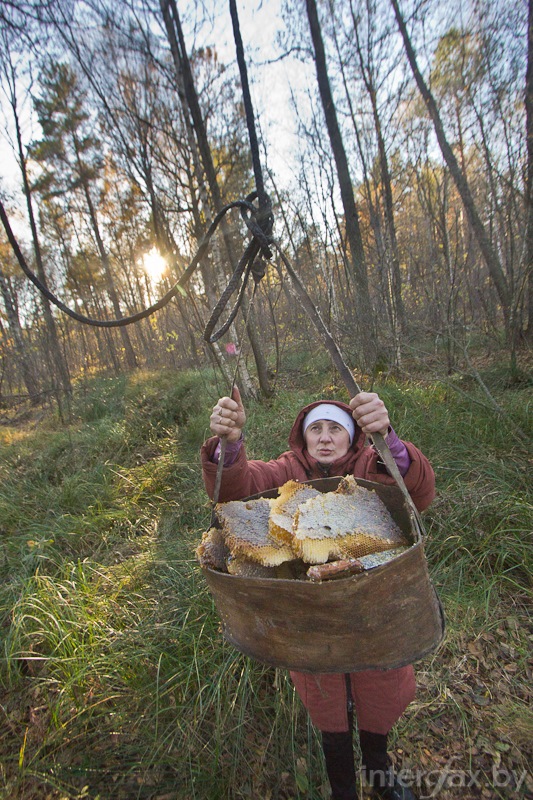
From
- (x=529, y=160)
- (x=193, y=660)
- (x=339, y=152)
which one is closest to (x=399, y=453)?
(x=193, y=660)

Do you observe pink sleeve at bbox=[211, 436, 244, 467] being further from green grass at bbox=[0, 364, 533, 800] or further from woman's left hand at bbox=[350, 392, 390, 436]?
green grass at bbox=[0, 364, 533, 800]

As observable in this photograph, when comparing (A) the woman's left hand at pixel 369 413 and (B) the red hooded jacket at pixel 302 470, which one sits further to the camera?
(B) the red hooded jacket at pixel 302 470

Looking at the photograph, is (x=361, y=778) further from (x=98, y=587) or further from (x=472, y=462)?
(x=472, y=462)

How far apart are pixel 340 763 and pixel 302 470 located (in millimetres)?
1158

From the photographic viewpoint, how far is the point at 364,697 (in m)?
1.32

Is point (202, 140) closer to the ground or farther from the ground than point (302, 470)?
farther from the ground

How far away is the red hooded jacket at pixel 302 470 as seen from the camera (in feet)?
4.45

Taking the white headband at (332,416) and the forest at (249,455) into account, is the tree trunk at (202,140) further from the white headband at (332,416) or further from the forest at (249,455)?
the white headband at (332,416)

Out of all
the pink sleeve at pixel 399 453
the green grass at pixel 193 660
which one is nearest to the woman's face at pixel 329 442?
the pink sleeve at pixel 399 453

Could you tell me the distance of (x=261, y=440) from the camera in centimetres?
443

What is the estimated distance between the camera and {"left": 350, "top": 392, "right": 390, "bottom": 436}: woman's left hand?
1080mm

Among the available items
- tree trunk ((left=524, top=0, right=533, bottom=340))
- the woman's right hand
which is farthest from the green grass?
tree trunk ((left=524, top=0, right=533, bottom=340))

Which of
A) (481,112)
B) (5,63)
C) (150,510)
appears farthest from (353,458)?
(5,63)

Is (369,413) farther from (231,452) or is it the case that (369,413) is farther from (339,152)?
(339,152)
